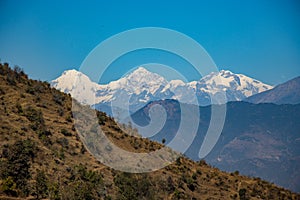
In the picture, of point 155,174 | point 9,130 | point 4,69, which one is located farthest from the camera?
point 4,69

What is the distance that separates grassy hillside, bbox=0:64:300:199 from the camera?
2331 inches

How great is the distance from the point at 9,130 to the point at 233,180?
44.6 meters

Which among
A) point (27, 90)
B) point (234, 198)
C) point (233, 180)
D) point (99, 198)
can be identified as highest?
point (27, 90)

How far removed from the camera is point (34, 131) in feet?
250

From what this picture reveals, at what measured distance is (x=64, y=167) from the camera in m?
69.6

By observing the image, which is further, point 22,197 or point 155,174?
point 155,174

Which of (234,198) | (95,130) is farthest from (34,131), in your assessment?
(234,198)

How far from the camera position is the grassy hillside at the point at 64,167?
59219 mm

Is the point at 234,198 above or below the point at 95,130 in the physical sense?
below

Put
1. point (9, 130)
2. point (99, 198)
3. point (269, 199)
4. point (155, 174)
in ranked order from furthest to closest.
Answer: point (269, 199) < point (155, 174) < point (9, 130) < point (99, 198)

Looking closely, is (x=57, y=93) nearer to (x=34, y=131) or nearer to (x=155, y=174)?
(x=34, y=131)

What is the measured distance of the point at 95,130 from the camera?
87562 mm

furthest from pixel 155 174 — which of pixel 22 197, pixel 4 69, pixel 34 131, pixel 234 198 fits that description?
pixel 4 69

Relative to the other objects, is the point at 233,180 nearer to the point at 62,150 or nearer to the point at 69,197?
the point at 62,150
